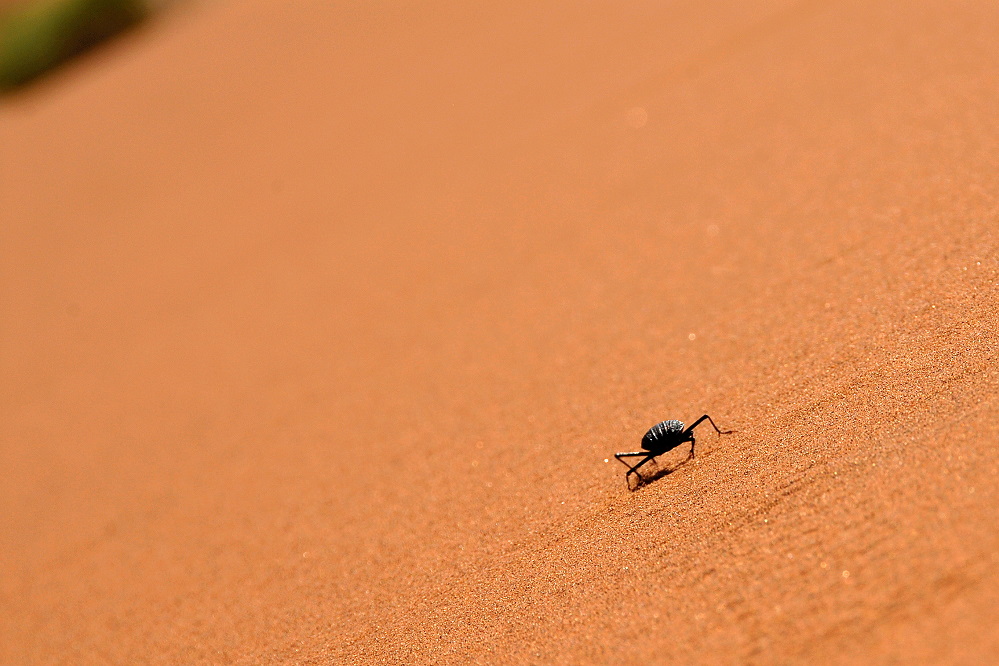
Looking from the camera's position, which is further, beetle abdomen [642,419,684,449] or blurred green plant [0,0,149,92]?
blurred green plant [0,0,149,92]

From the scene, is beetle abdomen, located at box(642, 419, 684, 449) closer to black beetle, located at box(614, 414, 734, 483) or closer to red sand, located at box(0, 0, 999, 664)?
black beetle, located at box(614, 414, 734, 483)

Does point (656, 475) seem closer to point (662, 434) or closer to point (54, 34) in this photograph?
point (662, 434)

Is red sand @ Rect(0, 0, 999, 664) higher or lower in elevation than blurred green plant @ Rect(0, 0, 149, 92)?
lower

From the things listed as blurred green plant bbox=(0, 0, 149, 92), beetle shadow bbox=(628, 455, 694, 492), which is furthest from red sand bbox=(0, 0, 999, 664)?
blurred green plant bbox=(0, 0, 149, 92)

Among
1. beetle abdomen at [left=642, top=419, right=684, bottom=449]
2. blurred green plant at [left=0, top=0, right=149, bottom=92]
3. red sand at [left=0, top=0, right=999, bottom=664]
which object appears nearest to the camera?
red sand at [left=0, top=0, right=999, bottom=664]

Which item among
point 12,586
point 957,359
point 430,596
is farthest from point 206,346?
point 957,359

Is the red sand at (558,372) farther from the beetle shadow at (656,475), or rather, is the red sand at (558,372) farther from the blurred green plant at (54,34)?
the blurred green plant at (54,34)
